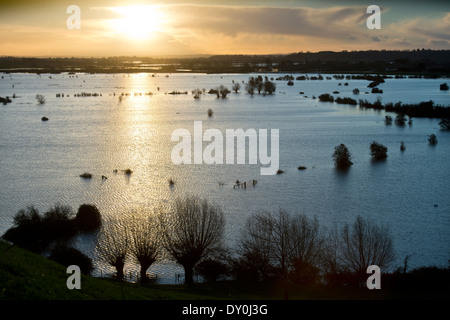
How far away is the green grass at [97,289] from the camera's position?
9984 mm

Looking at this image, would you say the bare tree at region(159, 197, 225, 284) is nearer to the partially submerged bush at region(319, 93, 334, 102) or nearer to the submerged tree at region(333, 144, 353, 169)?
the submerged tree at region(333, 144, 353, 169)

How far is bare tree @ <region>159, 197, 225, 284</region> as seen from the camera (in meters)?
19.4

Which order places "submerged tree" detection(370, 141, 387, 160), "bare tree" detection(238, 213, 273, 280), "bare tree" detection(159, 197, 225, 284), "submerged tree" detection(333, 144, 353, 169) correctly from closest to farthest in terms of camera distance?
1. "bare tree" detection(238, 213, 273, 280)
2. "bare tree" detection(159, 197, 225, 284)
3. "submerged tree" detection(333, 144, 353, 169)
4. "submerged tree" detection(370, 141, 387, 160)

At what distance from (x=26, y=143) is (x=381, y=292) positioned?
126 ft

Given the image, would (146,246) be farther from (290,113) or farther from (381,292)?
(290,113)

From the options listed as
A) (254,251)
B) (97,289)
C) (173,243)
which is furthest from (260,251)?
(97,289)

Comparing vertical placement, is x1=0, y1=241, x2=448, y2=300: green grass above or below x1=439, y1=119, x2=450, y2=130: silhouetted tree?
below

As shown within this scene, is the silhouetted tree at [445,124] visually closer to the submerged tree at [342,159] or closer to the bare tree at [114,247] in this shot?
the submerged tree at [342,159]

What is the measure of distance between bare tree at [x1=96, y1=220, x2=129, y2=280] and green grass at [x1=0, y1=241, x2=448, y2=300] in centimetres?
243

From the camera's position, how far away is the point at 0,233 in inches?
914

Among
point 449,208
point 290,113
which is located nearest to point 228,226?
point 449,208

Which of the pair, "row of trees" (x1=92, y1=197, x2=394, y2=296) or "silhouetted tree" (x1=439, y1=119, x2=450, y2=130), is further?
"silhouetted tree" (x1=439, y1=119, x2=450, y2=130)

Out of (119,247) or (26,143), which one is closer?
(119,247)

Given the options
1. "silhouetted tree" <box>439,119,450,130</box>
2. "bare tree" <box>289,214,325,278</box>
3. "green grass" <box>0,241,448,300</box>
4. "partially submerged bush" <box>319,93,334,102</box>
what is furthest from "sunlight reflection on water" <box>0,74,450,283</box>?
"partially submerged bush" <box>319,93,334,102</box>
